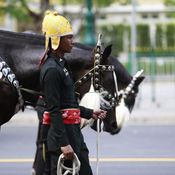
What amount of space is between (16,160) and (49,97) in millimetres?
5043

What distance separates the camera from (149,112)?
16.9 metres

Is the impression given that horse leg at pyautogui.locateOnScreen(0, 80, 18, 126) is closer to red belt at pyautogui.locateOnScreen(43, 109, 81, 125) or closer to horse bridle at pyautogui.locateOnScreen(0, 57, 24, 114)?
horse bridle at pyautogui.locateOnScreen(0, 57, 24, 114)

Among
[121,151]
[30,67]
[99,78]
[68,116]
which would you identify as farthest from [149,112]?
[68,116]

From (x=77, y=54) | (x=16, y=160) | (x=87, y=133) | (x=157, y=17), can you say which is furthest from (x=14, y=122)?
(x=157, y=17)

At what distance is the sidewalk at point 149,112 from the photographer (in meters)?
15.9

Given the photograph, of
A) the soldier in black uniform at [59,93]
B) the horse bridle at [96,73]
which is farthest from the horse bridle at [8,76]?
the horse bridle at [96,73]

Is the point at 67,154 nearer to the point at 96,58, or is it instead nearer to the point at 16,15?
the point at 96,58

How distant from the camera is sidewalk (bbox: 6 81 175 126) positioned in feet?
52.1

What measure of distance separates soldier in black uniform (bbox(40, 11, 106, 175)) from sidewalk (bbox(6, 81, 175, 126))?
880cm

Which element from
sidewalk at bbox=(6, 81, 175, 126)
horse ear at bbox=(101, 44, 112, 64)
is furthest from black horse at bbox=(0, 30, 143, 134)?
sidewalk at bbox=(6, 81, 175, 126)

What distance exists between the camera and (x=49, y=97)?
5.32 m

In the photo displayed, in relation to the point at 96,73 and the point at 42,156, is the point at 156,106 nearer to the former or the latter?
the point at 96,73

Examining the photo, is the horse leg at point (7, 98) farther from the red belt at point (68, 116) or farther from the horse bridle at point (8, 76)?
the red belt at point (68, 116)

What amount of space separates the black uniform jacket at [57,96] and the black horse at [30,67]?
0.36 meters
